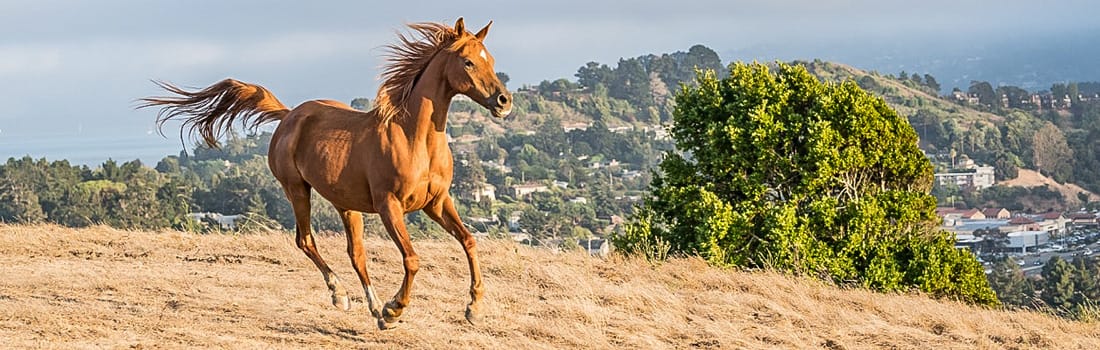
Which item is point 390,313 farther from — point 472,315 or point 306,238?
point 306,238

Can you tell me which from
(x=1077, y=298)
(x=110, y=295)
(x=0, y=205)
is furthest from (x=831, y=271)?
(x=0, y=205)

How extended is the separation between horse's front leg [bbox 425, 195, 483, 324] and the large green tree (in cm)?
784

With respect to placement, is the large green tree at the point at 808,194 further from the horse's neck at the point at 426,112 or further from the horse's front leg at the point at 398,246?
the horse's neck at the point at 426,112

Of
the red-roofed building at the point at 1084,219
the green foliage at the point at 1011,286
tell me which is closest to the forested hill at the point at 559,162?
the red-roofed building at the point at 1084,219

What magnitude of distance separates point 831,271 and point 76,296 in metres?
9.94

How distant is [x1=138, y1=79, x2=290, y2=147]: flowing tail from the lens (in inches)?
364

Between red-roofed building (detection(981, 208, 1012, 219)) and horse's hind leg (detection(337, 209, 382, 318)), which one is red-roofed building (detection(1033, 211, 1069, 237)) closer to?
red-roofed building (detection(981, 208, 1012, 219))

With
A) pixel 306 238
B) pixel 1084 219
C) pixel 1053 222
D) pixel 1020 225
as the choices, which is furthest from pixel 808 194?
pixel 1084 219

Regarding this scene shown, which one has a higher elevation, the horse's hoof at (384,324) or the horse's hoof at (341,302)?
the horse's hoof at (341,302)

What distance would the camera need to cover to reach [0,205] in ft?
139

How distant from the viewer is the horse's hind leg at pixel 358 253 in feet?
26.2

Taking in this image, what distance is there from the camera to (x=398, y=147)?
748cm

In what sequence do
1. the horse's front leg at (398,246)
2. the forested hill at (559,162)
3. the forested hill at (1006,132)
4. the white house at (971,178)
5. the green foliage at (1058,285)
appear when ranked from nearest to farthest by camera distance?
1. the horse's front leg at (398,246)
2. the green foliage at (1058,285)
3. the forested hill at (559,162)
4. the forested hill at (1006,132)
5. the white house at (971,178)

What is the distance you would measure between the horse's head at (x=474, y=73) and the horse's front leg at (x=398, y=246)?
0.83 metres
